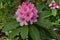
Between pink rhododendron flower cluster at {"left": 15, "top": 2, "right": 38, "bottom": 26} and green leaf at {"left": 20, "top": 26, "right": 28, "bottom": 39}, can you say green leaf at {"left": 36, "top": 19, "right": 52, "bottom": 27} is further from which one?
green leaf at {"left": 20, "top": 26, "right": 28, "bottom": 39}

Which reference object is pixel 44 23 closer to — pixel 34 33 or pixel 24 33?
pixel 34 33

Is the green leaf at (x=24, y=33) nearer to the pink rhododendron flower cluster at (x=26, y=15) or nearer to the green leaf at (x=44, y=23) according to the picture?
the pink rhododendron flower cluster at (x=26, y=15)

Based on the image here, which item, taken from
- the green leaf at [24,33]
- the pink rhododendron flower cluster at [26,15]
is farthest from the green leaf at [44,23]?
the green leaf at [24,33]

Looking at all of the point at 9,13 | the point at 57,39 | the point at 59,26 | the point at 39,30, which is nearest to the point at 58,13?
the point at 59,26

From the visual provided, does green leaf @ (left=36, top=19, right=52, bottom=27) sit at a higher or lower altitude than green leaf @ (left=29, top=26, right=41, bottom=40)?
higher

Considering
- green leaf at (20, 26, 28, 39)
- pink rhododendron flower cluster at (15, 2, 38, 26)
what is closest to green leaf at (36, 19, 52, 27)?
pink rhododendron flower cluster at (15, 2, 38, 26)

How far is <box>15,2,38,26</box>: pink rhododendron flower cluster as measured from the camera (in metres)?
2.74

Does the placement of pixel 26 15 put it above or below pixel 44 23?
above

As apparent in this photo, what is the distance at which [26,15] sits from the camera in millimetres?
2744

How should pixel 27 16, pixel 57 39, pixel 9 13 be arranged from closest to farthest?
pixel 27 16
pixel 57 39
pixel 9 13

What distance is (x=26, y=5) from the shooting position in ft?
9.12

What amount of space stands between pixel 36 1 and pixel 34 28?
1.85 meters

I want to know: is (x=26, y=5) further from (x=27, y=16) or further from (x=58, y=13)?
(x=58, y=13)

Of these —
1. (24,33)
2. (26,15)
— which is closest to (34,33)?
(24,33)
